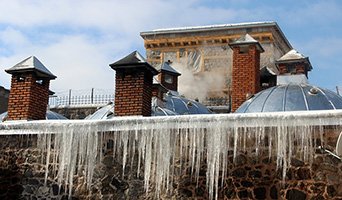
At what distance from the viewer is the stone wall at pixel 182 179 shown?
8445 mm

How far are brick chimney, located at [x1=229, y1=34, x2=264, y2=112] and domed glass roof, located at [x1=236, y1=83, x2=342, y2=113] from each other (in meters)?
2.28

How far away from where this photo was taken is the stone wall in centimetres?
845

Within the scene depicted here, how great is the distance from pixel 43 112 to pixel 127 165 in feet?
8.97

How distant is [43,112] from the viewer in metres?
11.4

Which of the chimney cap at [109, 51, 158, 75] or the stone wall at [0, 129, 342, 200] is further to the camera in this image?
the chimney cap at [109, 51, 158, 75]

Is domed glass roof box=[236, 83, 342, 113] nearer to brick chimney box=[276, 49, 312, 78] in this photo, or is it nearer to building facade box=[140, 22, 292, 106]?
brick chimney box=[276, 49, 312, 78]

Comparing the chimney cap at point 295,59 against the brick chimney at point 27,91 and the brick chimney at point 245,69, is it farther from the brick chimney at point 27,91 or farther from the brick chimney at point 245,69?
the brick chimney at point 27,91

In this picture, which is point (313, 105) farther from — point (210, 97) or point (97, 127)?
point (210, 97)

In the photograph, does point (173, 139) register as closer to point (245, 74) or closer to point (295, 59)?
point (245, 74)

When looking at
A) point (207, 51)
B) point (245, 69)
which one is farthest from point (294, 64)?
point (207, 51)

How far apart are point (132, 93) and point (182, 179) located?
204 centimetres

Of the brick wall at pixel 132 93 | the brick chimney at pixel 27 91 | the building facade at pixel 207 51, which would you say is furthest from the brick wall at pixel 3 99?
the brick wall at pixel 132 93

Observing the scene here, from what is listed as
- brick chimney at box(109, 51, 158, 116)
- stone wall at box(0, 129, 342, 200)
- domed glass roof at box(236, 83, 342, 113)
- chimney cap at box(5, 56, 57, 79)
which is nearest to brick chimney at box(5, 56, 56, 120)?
chimney cap at box(5, 56, 57, 79)

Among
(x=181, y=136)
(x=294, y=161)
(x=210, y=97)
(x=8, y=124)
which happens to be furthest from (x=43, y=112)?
(x=210, y=97)
